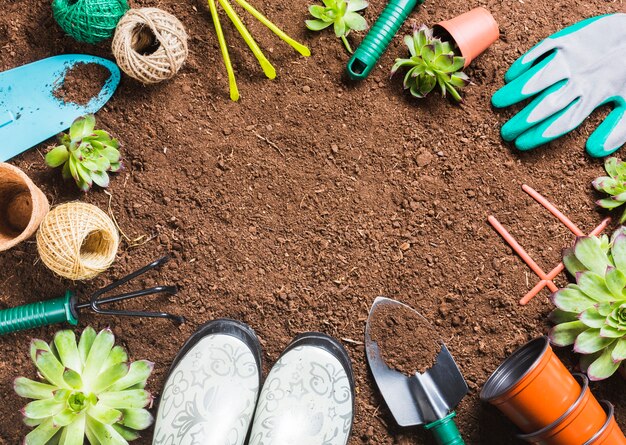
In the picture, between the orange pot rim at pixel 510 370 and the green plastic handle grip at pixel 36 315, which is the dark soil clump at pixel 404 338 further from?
the green plastic handle grip at pixel 36 315

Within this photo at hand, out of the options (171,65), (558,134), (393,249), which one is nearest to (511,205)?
(558,134)

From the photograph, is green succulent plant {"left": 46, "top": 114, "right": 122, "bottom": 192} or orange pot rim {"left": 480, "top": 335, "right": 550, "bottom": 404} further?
green succulent plant {"left": 46, "top": 114, "right": 122, "bottom": 192}

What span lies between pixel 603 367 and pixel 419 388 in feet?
1.42

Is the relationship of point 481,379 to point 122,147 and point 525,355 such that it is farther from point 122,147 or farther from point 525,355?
point 122,147

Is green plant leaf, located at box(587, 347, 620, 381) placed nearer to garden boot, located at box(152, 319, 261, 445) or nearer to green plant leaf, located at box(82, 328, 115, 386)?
garden boot, located at box(152, 319, 261, 445)

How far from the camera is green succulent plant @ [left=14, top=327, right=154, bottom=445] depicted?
134 centimetres

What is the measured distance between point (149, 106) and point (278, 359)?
740 millimetres

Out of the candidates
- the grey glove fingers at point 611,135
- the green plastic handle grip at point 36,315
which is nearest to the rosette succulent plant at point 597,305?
the grey glove fingers at point 611,135

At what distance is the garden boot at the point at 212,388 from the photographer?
1438mm

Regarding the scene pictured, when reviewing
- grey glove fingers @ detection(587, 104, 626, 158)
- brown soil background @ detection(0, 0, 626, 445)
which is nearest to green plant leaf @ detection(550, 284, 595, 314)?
brown soil background @ detection(0, 0, 626, 445)

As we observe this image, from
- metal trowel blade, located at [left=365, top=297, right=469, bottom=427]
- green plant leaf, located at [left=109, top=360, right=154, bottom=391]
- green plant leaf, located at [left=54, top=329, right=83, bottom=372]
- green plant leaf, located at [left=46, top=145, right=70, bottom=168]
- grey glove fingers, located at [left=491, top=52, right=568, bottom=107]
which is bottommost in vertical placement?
green plant leaf, located at [left=54, top=329, right=83, bottom=372]

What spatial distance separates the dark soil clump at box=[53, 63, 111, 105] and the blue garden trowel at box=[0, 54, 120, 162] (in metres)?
0.01

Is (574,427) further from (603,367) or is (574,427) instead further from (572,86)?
(572,86)

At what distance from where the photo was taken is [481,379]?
153cm
